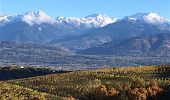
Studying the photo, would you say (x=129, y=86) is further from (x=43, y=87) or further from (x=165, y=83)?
(x=43, y=87)

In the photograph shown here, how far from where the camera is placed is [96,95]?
67.4 m

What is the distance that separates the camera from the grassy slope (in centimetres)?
6912

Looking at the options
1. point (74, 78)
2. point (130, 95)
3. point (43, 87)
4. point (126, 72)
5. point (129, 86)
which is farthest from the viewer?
point (126, 72)

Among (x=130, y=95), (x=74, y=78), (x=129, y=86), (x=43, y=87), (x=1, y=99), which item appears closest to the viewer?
(x=1, y=99)

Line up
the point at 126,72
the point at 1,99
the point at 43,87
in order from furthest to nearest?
the point at 126,72 → the point at 43,87 → the point at 1,99

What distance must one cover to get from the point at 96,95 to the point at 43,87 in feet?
41.4

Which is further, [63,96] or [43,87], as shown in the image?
[43,87]

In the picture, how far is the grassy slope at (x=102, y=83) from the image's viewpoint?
6912 centimetres

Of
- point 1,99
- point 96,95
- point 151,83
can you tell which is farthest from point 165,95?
point 1,99

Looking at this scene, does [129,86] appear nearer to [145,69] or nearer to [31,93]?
[31,93]

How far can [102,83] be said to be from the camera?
76.9 metres

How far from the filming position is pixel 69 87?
74625 millimetres

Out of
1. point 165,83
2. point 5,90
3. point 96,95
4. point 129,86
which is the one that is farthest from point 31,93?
point 165,83

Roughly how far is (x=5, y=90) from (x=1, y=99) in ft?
29.5
